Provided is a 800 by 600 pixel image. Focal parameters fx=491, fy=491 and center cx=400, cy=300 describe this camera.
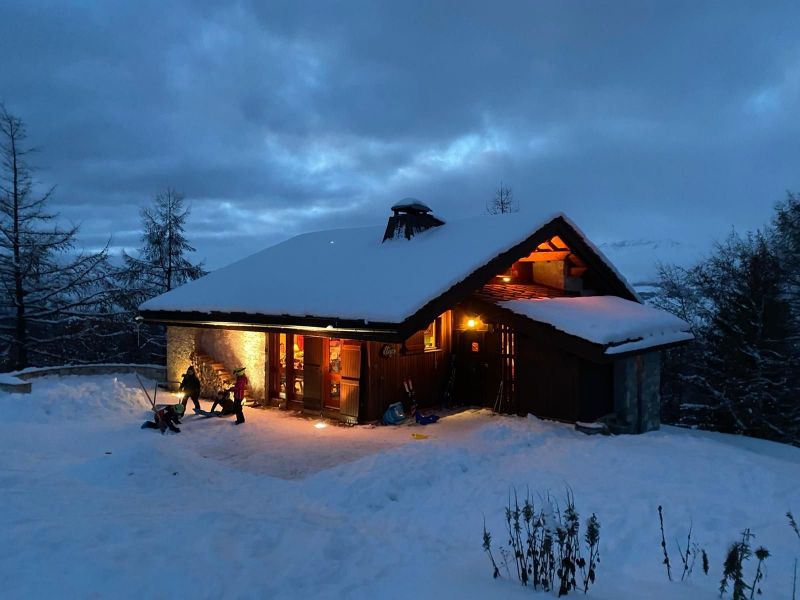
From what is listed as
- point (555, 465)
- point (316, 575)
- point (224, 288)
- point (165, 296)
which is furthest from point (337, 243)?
point (316, 575)

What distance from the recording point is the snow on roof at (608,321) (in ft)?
37.2

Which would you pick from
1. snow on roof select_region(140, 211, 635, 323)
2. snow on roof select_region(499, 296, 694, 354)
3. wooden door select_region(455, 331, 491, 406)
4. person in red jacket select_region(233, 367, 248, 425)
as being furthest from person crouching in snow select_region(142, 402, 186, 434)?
snow on roof select_region(499, 296, 694, 354)

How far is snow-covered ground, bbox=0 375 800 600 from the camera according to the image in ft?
14.6

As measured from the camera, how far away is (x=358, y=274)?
12.8 m

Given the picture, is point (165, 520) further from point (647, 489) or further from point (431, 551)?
point (647, 489)

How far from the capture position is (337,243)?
16812 mm

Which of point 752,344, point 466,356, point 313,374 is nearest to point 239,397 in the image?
point 313,374

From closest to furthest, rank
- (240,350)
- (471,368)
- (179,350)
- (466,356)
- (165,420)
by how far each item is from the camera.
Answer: (165,420)
(471,368)
(466,356)
(240,350)
(179,350)

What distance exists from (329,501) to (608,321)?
8242mm

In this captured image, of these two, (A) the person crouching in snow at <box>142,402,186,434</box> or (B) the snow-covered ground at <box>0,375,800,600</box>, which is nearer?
(B) the snow-covered ground at <box>0,375,800,600</box>

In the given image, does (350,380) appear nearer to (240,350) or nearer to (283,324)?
(283,324)

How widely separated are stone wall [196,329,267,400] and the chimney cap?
5600 millimetres

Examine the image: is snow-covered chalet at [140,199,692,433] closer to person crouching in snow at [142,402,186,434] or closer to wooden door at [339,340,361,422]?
wooden door at [339,340,361,422]

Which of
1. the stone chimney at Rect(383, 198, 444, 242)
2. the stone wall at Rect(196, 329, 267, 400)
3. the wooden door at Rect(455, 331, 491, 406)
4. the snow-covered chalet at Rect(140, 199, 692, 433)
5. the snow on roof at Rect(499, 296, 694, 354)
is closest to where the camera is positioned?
the snow-covered chalet at Rect(140, 199, 692, 433)
